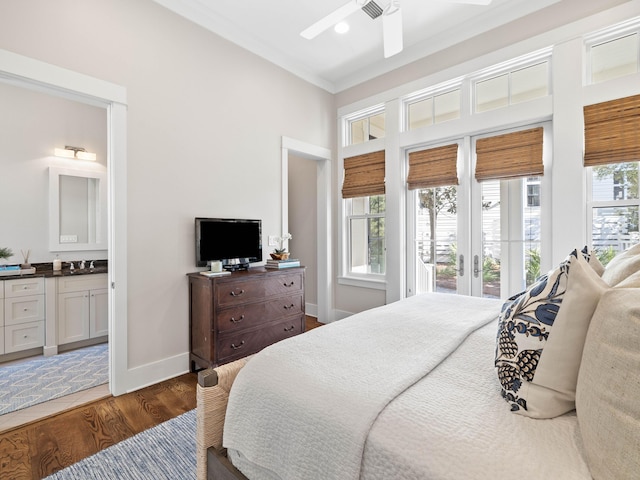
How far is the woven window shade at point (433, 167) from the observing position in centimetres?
339

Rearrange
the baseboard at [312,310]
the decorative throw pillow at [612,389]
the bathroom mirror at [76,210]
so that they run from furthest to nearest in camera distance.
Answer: the baseboard at [312,310] < the bathroom mirror at [76,210] < the decorative throw pillow at [612,389]

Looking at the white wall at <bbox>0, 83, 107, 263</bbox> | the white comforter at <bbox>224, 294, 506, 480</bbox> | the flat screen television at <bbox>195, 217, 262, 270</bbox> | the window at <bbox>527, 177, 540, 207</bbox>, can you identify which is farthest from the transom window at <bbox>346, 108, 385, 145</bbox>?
the white wall at <bbox>0, 83, 107, 263</bbox>

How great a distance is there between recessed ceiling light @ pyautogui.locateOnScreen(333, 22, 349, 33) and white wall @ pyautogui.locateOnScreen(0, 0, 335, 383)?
946 millimetres

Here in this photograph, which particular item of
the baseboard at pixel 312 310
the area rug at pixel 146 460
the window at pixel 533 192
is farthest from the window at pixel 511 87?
the area rug at pixel 146 460

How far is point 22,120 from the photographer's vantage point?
136 inches

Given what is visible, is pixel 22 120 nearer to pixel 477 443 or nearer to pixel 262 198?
pixel 262 198

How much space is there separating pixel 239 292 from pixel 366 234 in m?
2.09

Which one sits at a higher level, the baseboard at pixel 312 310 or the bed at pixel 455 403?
the bed at pixel 455 403

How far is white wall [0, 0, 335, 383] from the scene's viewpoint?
7.44ft

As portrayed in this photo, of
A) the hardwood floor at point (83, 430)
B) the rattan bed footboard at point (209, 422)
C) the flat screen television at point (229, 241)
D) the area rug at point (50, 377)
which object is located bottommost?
the hardwood floor at point (83, 430)

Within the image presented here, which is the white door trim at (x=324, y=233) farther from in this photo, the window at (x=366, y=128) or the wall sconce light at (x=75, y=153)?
Answer: the wall sconce light at (x=75, y=153)

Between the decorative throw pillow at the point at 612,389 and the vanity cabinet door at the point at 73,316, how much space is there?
13.7ft

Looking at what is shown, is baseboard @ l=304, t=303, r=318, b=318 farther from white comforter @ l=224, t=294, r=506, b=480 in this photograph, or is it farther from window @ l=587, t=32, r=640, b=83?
window @ l=587, t=32, r=640, b=83

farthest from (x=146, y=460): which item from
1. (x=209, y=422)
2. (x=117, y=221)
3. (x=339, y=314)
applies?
(x=339, y=314)
